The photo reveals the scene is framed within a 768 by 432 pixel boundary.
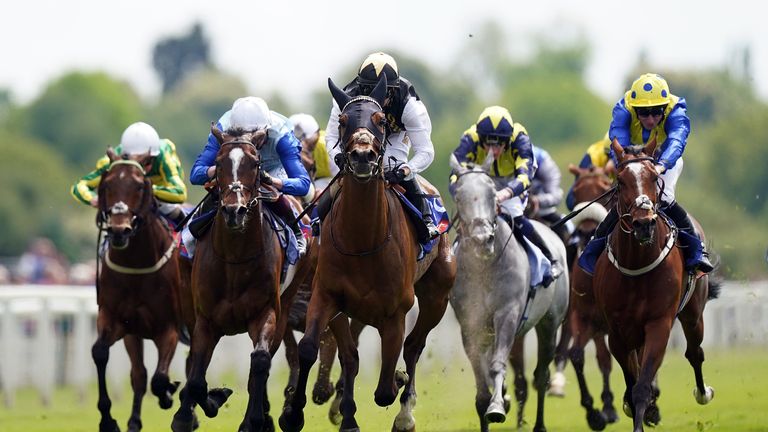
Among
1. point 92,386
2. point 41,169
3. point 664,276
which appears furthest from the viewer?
point 41,169

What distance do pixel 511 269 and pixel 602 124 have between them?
272ft

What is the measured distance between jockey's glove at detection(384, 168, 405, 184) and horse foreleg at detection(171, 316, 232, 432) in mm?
1548

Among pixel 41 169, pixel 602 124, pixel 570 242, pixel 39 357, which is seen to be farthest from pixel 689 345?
pixel 602 124

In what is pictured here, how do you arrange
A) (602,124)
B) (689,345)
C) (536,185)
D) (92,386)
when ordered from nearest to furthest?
(689,345) → (536,185) → (92,386) → (602,124)

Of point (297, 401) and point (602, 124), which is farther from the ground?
point (602, 124)

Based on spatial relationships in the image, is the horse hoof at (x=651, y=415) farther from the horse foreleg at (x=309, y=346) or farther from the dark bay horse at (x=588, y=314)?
the horse foreleg at (x=309, y=346)

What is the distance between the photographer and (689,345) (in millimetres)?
13250

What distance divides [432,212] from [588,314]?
3.22m

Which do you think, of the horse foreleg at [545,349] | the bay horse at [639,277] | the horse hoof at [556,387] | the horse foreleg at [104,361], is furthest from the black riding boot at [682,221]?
the horse foreleg at [104,361]

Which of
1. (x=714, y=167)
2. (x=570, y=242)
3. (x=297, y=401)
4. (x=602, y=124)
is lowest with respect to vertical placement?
(x=297, y=401)

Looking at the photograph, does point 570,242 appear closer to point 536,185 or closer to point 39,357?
point 536,185

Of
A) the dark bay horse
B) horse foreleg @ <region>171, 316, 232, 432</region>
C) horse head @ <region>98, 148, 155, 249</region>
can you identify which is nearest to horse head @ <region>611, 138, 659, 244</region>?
the dark bay horse

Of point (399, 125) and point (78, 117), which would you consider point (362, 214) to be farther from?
point (78, 117)

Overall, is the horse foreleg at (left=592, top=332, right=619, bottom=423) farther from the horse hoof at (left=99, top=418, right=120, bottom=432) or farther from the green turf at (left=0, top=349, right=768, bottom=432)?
the horse hoof at (left=99, top=418, right=120, bottom=432)
